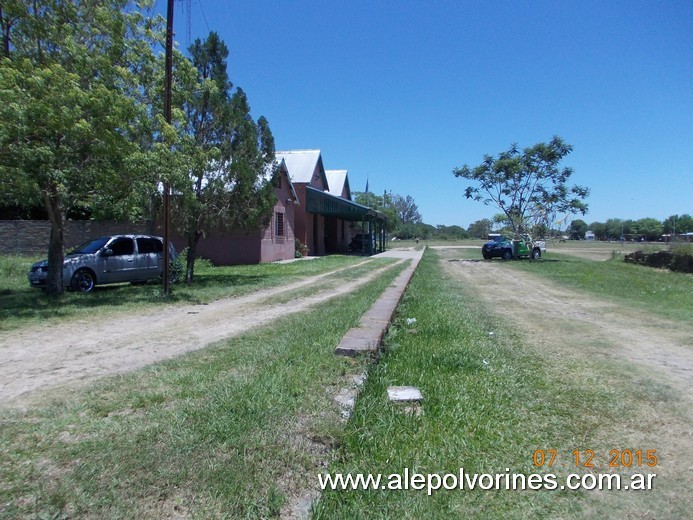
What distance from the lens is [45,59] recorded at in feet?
31.2

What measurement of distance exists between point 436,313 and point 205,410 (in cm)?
525

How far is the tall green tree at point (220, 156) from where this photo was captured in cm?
1381

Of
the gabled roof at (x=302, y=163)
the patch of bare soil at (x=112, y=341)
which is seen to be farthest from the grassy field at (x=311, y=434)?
the gabled roof at (x=302, y=163)

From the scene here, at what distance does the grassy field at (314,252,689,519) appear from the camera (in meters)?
2.59

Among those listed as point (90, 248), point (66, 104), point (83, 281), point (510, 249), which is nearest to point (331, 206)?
point (510, 249)

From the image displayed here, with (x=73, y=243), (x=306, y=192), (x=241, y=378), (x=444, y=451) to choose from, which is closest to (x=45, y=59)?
(x=241, y=378)

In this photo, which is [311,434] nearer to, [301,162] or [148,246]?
[148,246]

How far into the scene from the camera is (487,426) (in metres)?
3.50

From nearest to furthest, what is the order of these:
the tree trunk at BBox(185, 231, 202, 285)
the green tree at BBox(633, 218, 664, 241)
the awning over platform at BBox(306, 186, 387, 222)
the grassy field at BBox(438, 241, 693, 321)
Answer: the grassy field at BBox(438, 241, 693, 321)
the tree trunk at BBox(185, 231, 202, 285)
the awning over platform at BBox(306, 186, 387, 222)
the green tree at BBox(633, 218, 664, 241)

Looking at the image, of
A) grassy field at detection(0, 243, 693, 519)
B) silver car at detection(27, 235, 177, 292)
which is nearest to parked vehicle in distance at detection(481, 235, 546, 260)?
silver car at detection(27, 235, 177, 292)

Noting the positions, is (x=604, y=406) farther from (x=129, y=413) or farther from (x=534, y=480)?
(x=129, y=413)

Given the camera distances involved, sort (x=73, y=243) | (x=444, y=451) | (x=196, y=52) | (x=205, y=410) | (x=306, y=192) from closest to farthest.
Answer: (x=444, y=451) < (x=205, y=410) < (x=196, y=52) < (x=73, y=243) < (x=306, y=192)

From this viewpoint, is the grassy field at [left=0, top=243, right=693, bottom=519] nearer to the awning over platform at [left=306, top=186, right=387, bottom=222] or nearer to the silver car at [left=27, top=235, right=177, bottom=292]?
the silver car at [left=27, top=235, right=177, bottom=292]

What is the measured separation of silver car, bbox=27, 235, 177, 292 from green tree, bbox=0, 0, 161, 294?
1445 millimetres
